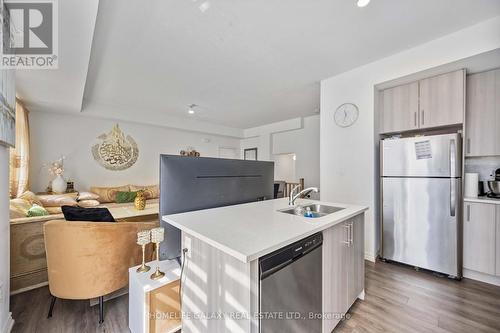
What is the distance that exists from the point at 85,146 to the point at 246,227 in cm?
502

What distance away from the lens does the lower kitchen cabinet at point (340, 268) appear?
1.29m

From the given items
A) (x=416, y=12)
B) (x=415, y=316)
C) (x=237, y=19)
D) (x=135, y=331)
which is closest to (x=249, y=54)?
(x=237, y=19)

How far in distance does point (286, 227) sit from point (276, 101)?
3.56m

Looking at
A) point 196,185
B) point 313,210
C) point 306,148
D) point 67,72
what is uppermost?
point 67,72

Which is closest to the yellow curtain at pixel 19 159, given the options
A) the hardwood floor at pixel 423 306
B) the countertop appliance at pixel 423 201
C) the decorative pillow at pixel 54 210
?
the decorative pillow at pixel 54 210

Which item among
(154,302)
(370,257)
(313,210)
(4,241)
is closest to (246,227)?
(154,302)

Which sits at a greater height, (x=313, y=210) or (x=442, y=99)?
(x=442, y=99)

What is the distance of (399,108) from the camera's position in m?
2.62

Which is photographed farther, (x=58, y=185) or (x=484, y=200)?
(x=58, y=185)

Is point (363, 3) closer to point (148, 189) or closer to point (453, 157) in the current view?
point (453, 157)

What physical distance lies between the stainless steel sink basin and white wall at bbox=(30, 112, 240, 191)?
4.59 m

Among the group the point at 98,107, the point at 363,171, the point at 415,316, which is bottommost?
the point at 415,316

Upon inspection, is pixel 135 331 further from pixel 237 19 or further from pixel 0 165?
pixel 237 19

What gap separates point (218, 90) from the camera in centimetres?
357
